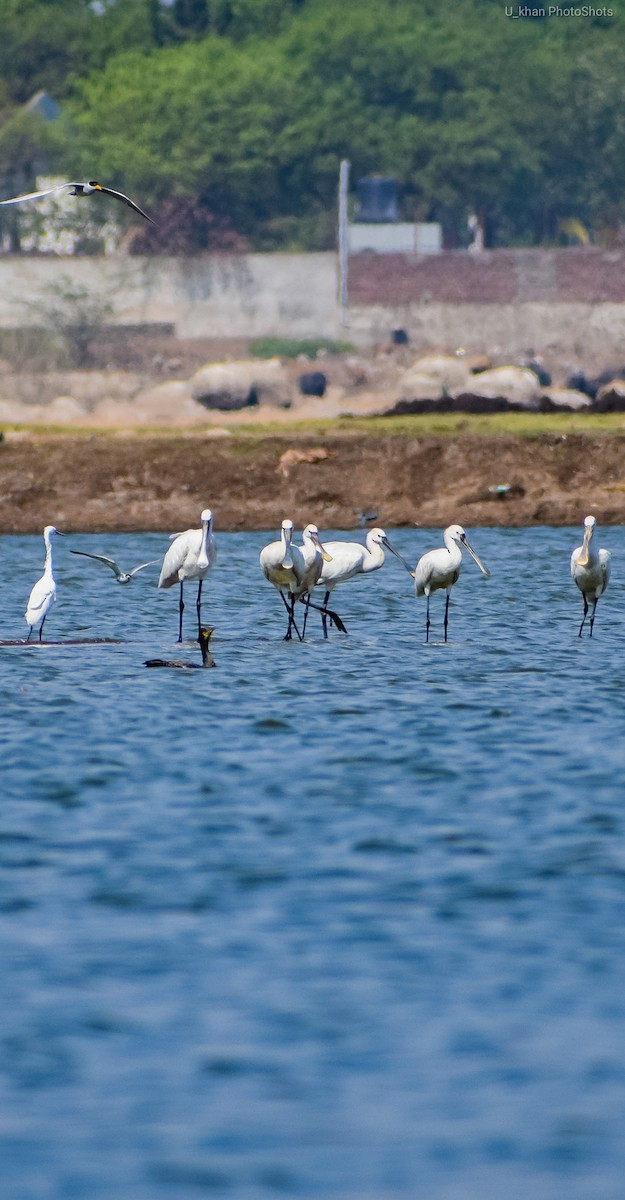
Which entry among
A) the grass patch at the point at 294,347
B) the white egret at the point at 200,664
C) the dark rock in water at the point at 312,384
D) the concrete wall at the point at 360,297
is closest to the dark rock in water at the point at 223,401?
the dark rock in water at the point at 312,384

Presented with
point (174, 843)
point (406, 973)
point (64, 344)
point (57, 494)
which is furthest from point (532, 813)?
point (64, 344)

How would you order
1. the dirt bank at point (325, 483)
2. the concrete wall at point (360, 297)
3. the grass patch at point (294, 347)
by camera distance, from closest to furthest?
the dirt bank at point (325, 483)
the grass patch at point (294, 347)
the concrete wall at point (360, 297)

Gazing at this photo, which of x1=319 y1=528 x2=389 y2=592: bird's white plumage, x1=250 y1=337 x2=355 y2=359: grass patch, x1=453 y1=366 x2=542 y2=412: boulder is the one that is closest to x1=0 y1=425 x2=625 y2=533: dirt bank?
x1=453 y1=366 x2=542 y2=412: boulder

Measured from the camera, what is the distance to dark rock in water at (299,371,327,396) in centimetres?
8100

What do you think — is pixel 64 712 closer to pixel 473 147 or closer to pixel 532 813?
pixel 532 813

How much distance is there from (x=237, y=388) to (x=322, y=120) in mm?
32816

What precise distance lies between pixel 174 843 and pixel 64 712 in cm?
632

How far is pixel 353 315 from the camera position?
94.6 metres

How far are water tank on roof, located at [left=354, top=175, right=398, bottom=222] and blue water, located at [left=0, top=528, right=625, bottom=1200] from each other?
275ft

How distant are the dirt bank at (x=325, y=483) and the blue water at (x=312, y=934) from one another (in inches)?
915

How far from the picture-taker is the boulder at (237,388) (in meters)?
75.6

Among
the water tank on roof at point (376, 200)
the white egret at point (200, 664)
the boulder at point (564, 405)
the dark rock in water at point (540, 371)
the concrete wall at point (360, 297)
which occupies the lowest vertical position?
the white egret at point (200, 664)

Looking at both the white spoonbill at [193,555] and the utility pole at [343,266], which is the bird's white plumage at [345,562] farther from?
the utility pole at [343,266]

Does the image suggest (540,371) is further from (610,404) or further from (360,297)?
(610,404)
